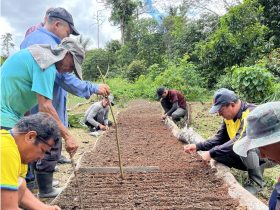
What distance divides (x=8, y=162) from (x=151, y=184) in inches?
89.8

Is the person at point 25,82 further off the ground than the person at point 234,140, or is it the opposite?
the person at point 25,82

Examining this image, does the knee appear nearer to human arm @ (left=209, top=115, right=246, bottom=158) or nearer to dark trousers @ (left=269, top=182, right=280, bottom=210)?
dark trousers @ (left=269, top=182, right=280, bottom=210)

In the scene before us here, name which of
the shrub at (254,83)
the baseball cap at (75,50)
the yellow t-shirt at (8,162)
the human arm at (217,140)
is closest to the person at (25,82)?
the baseball cap at (75,50)

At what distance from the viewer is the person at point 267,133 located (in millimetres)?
1694

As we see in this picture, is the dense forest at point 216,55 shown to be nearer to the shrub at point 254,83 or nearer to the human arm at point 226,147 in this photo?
the shrub at point 254,83

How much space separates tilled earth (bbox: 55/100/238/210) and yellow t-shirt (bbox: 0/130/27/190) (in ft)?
4.65

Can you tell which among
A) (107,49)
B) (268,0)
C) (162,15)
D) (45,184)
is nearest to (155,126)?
(45,184)

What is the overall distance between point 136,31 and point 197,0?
5.36 m

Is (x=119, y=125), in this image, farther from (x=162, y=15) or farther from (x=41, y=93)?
(x=162, y=15)

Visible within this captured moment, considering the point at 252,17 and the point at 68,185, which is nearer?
the point at 68,185

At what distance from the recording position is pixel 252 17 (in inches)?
581

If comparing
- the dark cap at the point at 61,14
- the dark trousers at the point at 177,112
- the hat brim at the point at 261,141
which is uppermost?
the dark cap at the point at 61,14

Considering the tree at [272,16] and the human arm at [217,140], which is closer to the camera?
the human arm at [217,140]

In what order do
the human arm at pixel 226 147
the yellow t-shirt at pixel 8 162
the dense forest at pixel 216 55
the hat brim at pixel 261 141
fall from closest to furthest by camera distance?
the hat brim at pixel 261 141
the yellow t-shirt at pixel 8 162
the human arm at pixel 226 147
the dense forest at pixel 216 55
